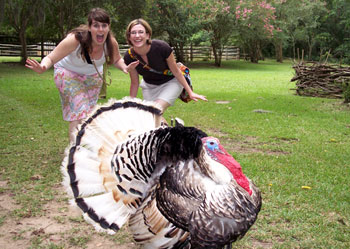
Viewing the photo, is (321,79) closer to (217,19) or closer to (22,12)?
(217,19)

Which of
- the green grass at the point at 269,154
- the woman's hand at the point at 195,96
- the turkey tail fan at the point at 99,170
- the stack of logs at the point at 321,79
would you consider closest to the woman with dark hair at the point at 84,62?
the woman's hand at the point at 195,96

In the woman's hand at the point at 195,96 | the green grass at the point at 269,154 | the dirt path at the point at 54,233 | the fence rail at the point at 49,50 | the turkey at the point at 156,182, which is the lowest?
the dirt path at the point at 54,233

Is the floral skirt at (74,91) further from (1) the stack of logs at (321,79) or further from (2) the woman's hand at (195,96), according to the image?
(1) the stack of logs at (321,79)

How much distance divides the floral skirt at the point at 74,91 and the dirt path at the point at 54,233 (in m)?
1.24

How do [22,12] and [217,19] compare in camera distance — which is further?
[217,19]

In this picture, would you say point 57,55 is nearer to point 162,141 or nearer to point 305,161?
point 162,141

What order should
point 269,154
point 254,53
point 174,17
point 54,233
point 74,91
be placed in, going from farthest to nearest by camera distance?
point 254,53 < point 174,17 < point 269,154 < point 74,91 < point 54,233

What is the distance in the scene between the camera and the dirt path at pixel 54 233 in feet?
10.8

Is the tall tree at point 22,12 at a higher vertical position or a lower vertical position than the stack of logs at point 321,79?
higher

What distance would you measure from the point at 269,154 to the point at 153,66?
2.55 metres

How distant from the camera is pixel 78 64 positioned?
4613 millimetres

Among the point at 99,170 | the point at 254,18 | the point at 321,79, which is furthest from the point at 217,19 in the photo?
the point at 99,170

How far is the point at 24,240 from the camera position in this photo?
11.0ft

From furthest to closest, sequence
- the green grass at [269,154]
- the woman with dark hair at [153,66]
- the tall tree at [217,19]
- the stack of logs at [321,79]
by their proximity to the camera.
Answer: the tall tree at [217,19], the stack of logs at [321,79], the woman with dark hair at [153,66], the green grass at [269,154]
